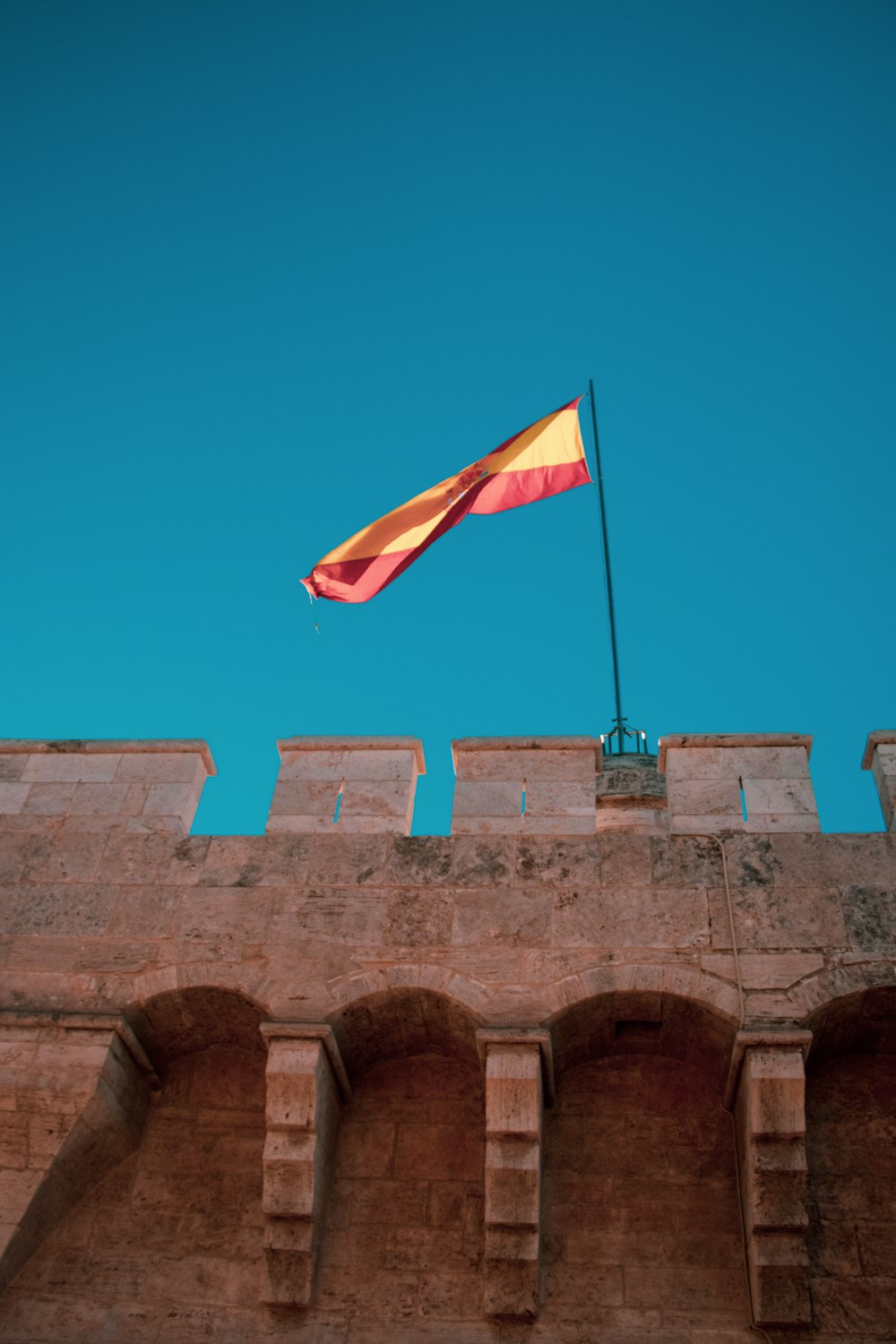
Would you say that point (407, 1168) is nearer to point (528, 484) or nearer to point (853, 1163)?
point (853, 1163)

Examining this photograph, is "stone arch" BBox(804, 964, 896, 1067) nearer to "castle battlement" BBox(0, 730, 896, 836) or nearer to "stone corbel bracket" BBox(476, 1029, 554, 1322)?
"castle battlement" BBox(0, 730, 896, 836)

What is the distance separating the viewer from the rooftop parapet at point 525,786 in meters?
7.36

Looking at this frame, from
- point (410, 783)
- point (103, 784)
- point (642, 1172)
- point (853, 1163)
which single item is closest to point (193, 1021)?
point (103, 784)

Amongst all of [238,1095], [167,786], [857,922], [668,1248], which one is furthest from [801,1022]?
[167,786]

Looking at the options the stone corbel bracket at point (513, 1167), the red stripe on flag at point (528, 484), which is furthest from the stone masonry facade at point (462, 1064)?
the red stripe on flag at point (528, 484)

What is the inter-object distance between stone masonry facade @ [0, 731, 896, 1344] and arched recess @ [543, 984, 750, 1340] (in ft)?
0.05

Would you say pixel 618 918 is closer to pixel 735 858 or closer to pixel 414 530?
pixel 735 858

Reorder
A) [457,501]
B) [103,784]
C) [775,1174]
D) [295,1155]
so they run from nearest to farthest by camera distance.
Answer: [775,1174]
[295,1155]
[103,784]
[457,501]

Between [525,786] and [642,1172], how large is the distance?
2.38m

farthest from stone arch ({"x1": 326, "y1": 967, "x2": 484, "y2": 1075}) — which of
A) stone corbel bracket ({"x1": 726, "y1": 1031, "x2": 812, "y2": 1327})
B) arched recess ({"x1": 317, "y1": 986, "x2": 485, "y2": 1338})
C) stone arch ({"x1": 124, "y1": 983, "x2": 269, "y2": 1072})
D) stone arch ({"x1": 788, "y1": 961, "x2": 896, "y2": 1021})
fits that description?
stone arch ({"x1": 788, "y1": 961, "x2": 896, "y2": 1021})

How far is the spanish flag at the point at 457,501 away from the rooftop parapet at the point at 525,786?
218 centimetres

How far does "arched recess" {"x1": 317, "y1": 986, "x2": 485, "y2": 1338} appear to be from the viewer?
616 cm

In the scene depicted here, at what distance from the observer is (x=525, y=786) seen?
24.7 feet

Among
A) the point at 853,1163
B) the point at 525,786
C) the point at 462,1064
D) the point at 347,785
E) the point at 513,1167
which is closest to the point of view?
the point at 513,1167
